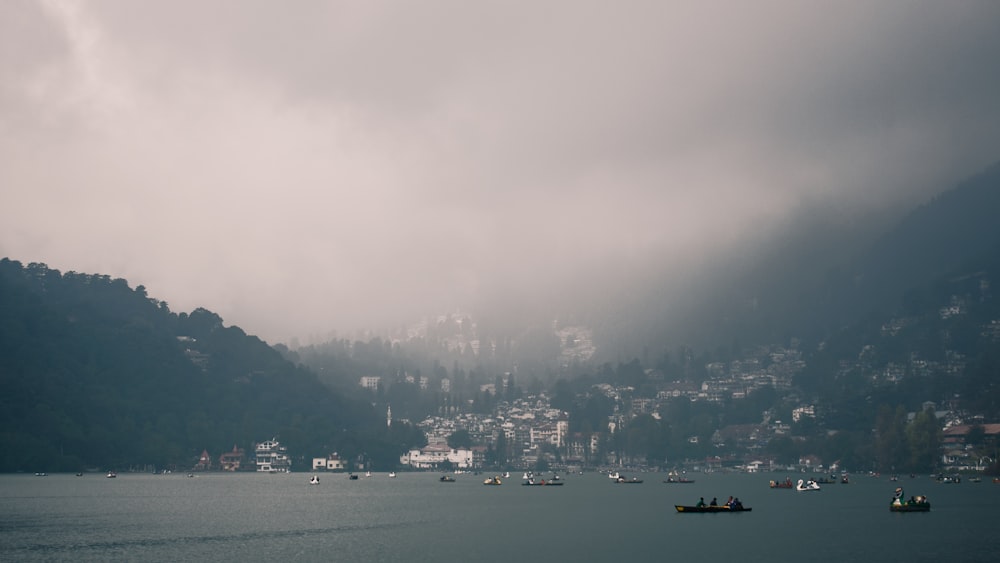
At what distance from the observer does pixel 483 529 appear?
9850 cm

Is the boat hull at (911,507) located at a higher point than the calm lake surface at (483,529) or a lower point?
higher

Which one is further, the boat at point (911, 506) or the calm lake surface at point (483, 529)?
the boat at point (911, 506)

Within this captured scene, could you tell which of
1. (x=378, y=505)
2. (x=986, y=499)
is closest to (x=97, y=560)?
(x=378, y=505)

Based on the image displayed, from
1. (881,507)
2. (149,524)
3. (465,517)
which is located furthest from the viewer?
(881,507)

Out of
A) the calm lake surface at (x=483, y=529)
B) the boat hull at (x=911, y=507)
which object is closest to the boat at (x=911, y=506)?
the boat hull at (x=911, y=507)

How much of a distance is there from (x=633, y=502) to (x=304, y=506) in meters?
46.3

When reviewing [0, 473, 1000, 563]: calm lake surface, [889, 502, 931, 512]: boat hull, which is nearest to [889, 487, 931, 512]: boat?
[889, 502, 931, 512]: boat hull

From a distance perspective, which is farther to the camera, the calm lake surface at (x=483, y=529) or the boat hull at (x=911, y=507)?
the boat hull at (x=911, y=507)

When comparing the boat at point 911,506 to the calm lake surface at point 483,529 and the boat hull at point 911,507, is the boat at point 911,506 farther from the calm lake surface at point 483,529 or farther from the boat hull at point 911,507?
the calm lake surface at point 483,529

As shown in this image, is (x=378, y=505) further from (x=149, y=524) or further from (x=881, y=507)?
(x=881, y=507)

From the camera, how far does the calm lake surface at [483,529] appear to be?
76.8 m

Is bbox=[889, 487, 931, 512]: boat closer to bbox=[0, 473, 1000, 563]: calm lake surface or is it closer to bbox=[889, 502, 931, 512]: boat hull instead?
bbox=[889, 502, 931, 512]: boat hull

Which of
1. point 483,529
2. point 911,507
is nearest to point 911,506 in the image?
point 911,507

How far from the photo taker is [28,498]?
144750 millimetres
